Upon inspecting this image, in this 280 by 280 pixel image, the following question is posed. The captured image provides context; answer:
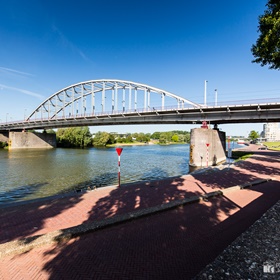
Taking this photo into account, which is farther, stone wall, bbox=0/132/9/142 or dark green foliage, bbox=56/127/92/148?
stone wall, bbox=0/132/9/142

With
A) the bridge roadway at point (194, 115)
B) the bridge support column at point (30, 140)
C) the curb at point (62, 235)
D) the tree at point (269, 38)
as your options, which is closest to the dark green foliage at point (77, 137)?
the bridge support column at point (30, 140)

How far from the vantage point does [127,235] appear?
196 inches

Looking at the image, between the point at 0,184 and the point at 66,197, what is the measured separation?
→ 9.54 m

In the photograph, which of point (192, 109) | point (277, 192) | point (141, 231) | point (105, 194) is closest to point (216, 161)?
point (192, 109)

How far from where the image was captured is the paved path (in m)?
3.67

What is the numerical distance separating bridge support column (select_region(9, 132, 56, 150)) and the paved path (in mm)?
66003

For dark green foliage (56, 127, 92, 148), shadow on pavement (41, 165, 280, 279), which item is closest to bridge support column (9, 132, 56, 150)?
dark green foliage (56, 127, 92, 148)

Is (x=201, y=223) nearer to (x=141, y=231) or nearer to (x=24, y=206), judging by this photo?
(x=141, y=231)

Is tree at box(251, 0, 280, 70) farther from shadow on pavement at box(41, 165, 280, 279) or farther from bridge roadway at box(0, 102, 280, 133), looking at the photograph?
bridge roadway at box(0, 102, 280, 133)

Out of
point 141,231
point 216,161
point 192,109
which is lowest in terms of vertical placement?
point 216,161

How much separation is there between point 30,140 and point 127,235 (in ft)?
237

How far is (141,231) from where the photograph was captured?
5195 millimetres

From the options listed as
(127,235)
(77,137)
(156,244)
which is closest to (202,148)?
(127,235)

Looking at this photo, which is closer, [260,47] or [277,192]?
[277,192]
